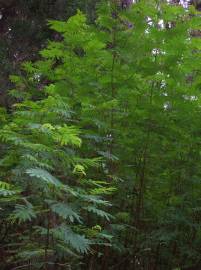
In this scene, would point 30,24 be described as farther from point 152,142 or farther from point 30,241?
point 30,241

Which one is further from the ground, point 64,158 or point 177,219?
point 64,158

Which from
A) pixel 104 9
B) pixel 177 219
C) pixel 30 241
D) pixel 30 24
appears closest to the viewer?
pixel 30 241


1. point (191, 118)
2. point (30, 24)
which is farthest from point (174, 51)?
point (30, 24)

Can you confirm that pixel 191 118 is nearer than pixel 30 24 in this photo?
Yes

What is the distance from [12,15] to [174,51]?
4.06 metres

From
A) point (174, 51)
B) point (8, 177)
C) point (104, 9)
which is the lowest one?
point (8, 177)

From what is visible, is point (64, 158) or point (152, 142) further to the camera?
point (152, 142)

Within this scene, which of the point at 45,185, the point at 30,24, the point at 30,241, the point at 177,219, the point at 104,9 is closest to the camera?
the point at 45,185

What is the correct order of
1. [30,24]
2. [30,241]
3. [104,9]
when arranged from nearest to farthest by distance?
1. [30,241]
2. [104,9]
3. [30,24]

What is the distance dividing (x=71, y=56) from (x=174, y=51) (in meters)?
1.00

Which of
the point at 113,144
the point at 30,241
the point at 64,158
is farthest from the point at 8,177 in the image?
the point at 113,144

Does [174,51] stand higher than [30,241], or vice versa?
[174,51]

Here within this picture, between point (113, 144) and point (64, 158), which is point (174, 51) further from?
point (64, 158)

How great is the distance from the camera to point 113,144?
4.16 meters
